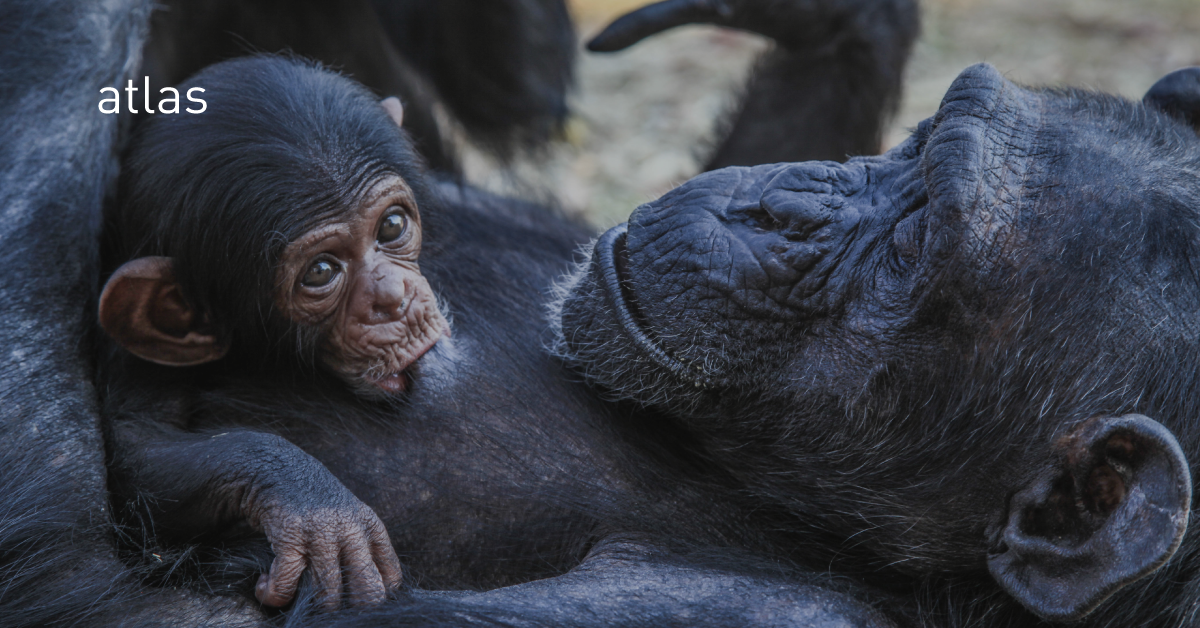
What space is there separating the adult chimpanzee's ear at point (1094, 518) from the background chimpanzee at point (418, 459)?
335mm

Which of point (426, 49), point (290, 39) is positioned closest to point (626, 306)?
point (290, 39)

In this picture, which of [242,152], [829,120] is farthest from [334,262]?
[829,120]

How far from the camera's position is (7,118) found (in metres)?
2.48

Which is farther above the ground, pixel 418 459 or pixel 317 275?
pixel 317 275

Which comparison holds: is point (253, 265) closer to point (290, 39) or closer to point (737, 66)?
point (290, 39)

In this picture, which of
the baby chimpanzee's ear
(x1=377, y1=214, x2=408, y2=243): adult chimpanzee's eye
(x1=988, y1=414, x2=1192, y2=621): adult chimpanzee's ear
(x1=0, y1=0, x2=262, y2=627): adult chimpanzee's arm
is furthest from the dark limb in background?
(x1=988, y1=414, x2=1192, y2=621): adult chimpanzee's ear

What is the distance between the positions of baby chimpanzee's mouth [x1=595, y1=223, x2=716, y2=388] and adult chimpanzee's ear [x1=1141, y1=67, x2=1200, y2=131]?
113 centimetres

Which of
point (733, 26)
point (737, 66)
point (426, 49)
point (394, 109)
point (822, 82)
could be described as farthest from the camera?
point (737, 66)

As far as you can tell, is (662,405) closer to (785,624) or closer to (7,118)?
(785,624)

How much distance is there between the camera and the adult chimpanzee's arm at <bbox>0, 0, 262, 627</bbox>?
2.05m

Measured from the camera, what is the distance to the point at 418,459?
2.39 meters

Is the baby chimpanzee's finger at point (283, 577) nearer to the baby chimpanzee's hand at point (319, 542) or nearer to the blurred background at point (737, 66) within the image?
the baby chimpanzee's hand at point (319, 542)

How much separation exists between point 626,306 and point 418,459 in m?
0.54

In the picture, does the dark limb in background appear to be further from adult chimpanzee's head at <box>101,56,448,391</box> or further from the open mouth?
the open mouth
